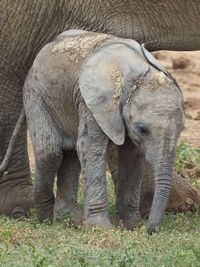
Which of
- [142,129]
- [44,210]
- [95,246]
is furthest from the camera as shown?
[44,210]

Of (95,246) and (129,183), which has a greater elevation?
(95,246)

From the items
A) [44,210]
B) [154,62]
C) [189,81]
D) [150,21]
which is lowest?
[189,81]

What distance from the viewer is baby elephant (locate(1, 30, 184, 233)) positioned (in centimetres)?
743

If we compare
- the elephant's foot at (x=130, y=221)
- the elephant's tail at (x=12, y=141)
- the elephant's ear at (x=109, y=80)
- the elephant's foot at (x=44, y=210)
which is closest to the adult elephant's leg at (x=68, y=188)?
the elephant's foot at (x=44, y=210)

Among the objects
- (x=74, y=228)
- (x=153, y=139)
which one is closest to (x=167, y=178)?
(x=153, y=139)

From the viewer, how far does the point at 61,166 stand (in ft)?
26.7

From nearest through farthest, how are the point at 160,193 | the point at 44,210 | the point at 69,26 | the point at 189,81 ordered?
the point at 160,193, the point at 44,210, the point at 69,26, the point at 189,81

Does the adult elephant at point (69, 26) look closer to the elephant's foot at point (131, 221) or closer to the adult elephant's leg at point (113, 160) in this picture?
the adult elephant's leg at point (113, 160)

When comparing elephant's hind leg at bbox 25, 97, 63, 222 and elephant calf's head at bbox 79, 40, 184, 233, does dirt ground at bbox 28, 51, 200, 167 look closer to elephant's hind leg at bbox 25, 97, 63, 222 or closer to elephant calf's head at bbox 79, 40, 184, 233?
elephant's hind leg at bbox 25, 97, 63, 222

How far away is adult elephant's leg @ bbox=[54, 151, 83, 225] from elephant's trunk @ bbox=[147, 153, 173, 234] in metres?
0.76

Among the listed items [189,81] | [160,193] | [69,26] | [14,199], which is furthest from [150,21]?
[189,81]

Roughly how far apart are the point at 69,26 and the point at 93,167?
44.2 inches

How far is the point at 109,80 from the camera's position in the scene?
25.0ft

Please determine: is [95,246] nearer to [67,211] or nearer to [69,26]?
[67,211]
